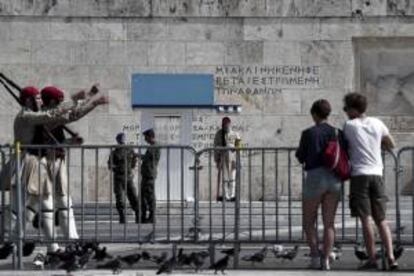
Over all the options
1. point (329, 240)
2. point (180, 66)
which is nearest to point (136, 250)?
point (329, 240)

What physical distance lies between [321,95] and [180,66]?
280 centimetres

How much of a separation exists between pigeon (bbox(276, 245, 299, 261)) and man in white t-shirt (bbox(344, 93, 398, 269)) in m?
0.80

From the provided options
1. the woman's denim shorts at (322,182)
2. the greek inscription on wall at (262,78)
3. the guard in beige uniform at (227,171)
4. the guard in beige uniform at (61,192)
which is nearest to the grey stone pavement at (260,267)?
the guard in beige uniform at (61,192)

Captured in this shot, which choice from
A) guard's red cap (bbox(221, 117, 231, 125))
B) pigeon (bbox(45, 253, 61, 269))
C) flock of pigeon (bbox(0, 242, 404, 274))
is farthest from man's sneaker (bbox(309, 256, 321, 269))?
guard's red cap (bbox(221, 117, 231, 125))

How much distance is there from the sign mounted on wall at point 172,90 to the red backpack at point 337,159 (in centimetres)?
1269

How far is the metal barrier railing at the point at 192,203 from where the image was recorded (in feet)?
43.4

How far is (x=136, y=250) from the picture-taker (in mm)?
14844

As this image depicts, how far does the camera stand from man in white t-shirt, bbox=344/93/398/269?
41.6 feet

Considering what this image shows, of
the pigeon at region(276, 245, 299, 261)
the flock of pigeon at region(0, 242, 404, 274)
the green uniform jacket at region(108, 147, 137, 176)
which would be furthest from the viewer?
the green uniform jacket at region(108, 147, 137, 176)

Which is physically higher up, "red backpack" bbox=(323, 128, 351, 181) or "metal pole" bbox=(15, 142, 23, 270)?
"red backpack" bbox=(323, 128, 351, 181)

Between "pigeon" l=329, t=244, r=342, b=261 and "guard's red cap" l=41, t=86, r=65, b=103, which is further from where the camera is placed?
"guard's red cap" l=41, t=86, r=65, b=103

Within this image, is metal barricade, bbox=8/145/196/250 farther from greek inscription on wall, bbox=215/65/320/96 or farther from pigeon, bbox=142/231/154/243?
greek inscription on wall, bbox=215/65/320/96

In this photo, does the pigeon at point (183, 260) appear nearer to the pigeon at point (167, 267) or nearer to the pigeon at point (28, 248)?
the pigeon at point (167, 267)

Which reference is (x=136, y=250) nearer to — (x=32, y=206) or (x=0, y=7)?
(x=32, y=206)
